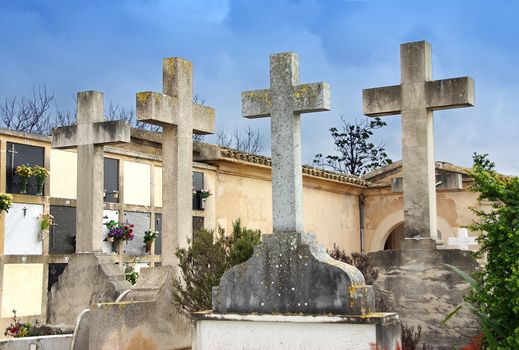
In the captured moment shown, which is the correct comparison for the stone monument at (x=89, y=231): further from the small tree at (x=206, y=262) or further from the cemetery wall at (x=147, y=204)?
the cemetery wall at (x=147, y=204)

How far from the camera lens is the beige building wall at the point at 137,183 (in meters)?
15.5

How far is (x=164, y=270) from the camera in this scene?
10000mm

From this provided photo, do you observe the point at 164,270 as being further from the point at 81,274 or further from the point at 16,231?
the point at 16,231

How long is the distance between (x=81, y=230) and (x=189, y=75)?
277 centimetres

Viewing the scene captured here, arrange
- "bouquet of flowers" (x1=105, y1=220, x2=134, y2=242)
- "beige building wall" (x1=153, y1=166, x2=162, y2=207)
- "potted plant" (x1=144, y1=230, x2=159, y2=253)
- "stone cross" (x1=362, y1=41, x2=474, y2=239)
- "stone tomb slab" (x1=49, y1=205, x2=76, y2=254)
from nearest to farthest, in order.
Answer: "stone cross" (x1=362, y1=41, x2=474, y2=239) < "stone tomb slab" (x1=49, y1=205, x2=76, y2=254) < "bouquet of flowers" (x1=105, y1=220, x2=134, y2=242) < "potted plant" (x1=144, y1=230, x2=159, y2=253) < "beige building wall" (x1=153, y1=166, x2=162, y2=207)

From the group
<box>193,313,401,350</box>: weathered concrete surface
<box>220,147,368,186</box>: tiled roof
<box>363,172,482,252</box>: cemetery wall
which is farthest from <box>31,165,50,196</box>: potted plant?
<box>363,172,482,252</box>: cemetery wall

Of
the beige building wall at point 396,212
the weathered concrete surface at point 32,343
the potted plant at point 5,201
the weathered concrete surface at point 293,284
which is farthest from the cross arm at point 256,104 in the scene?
the beige building wall at point 396,212

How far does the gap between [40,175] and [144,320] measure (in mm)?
5009

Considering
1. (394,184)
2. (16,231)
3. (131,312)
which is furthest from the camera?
(394,184)

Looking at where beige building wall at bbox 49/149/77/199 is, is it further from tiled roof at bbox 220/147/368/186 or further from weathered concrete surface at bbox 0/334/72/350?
weathered concrete surface at bbox 0/334/72/350

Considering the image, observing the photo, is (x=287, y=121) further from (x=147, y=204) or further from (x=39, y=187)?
(x=147, y=204)

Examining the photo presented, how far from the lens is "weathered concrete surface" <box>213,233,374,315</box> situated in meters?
7.21

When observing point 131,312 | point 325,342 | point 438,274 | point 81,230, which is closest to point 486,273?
point 325,342

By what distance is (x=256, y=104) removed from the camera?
8305 millimetres
